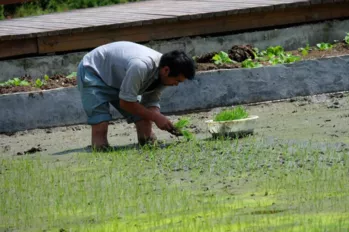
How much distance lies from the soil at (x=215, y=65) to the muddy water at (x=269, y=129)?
0.65 meters

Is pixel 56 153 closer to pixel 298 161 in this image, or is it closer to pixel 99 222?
pixel 298 161

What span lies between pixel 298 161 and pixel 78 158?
2.12 m

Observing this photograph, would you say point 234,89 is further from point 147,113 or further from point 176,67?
point 176,67

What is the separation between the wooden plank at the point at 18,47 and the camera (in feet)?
41.5

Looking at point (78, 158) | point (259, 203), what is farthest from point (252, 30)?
point (259, 203)

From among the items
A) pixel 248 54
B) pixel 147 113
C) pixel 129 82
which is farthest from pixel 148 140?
pixel 248 54

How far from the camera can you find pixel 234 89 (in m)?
11.2

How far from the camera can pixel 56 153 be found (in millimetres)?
9688

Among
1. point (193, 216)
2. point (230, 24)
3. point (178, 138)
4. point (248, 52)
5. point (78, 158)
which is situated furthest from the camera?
point (230, 24)

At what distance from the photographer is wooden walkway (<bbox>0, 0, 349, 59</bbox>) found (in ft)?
41.8

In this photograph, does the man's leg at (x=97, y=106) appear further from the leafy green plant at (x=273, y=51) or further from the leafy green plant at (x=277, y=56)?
the leafy green plant at (x=273, y=51)

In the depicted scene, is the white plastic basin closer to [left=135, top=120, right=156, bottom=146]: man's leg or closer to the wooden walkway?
[left=135, top=120, right=156, bottom=146]: man's leg

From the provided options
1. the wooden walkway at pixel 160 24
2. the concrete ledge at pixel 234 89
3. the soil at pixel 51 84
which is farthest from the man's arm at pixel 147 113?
the wooden walkway at pixel 160 24

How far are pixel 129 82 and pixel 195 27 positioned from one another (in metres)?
4.20
